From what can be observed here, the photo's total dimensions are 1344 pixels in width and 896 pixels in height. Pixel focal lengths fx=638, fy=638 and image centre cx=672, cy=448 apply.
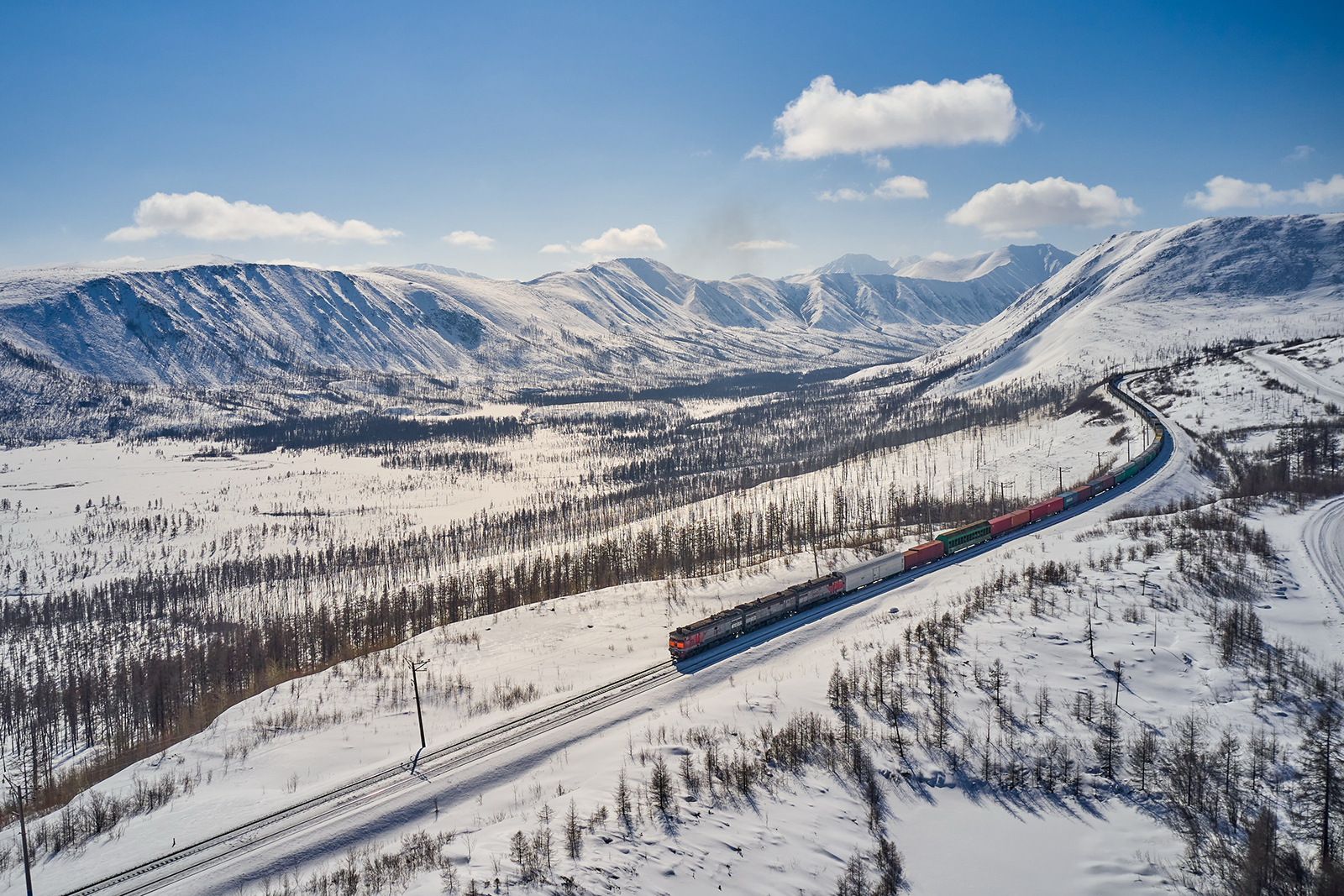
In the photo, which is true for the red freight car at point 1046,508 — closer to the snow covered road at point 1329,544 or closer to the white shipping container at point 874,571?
the snow covered road at point 1329,544

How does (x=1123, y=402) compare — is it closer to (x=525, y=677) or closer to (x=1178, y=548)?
(x=1178, y=548)

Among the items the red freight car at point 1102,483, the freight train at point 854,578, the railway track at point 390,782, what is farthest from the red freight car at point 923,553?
the red freight car at point 1102,483

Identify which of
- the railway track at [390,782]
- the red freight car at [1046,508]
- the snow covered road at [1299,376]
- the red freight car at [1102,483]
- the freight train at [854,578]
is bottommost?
the railway track at [390,782]

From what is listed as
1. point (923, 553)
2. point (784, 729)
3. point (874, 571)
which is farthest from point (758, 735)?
point (923, 553)

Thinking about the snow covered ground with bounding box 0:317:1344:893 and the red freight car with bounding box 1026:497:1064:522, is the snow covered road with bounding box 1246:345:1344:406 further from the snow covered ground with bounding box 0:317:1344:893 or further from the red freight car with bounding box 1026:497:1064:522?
the red freight car with bounding box 1026:497:1064:522

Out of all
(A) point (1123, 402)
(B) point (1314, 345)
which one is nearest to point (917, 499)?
(A) point (1123, 402)

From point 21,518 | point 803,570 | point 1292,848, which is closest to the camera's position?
point 1292,848
